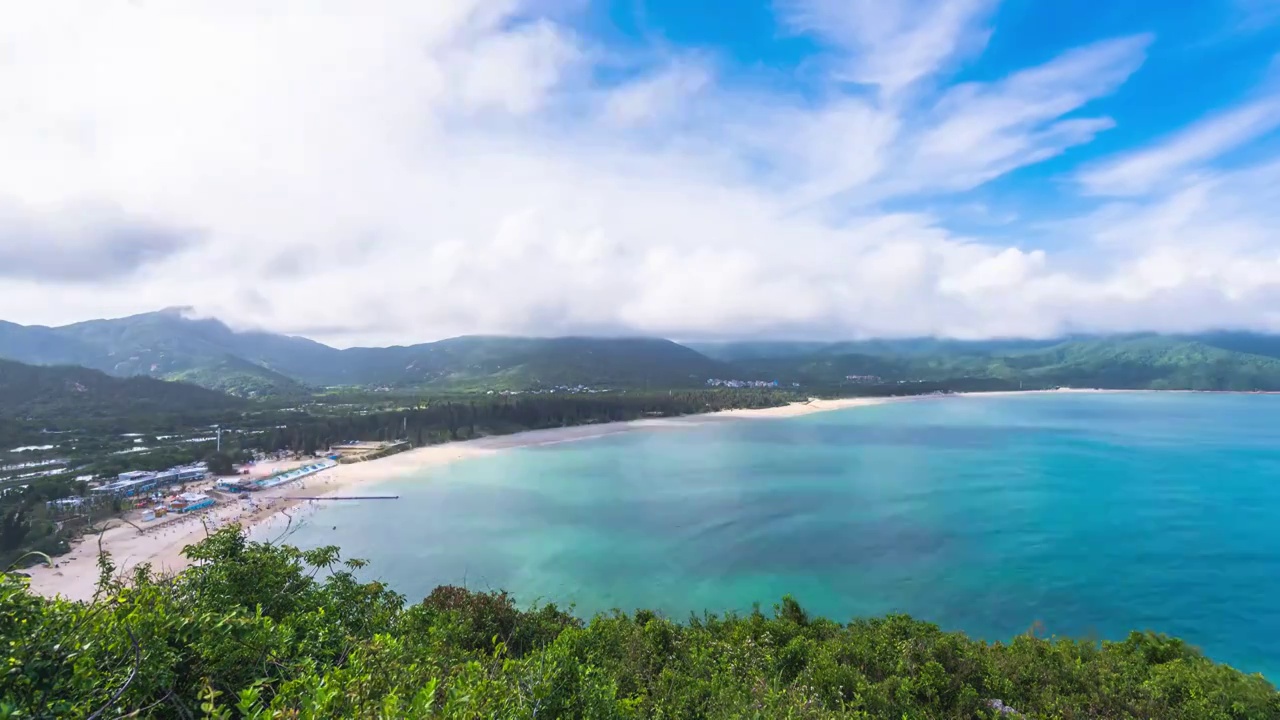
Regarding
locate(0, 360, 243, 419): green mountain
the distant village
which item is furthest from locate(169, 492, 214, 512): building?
the distant village

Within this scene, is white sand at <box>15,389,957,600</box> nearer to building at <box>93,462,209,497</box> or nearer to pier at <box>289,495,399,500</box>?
pier at <box>289,495,399,500</box>

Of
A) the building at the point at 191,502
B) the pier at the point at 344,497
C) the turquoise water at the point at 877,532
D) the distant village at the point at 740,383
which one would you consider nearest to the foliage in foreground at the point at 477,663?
the turquoise water at the point at 877,532

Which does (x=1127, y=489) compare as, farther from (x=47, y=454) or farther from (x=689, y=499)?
(x=47, y=454)

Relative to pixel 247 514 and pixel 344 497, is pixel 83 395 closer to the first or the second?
pixel 247 514

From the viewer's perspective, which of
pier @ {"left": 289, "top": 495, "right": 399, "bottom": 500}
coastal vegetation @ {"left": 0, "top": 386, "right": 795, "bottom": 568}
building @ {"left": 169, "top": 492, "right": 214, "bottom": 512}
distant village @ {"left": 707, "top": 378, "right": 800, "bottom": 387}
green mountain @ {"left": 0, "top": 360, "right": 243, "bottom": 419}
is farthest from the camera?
distant village @ {"left": 707, "top": 378, "right": 800, "bottom": 387}

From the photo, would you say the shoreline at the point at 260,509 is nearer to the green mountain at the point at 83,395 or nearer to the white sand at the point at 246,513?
the white sand at the point at 246,513

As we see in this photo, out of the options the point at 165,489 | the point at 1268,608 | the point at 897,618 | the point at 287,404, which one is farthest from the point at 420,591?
the point at 287,404

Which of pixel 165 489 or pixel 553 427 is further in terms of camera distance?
pixel 553 427
